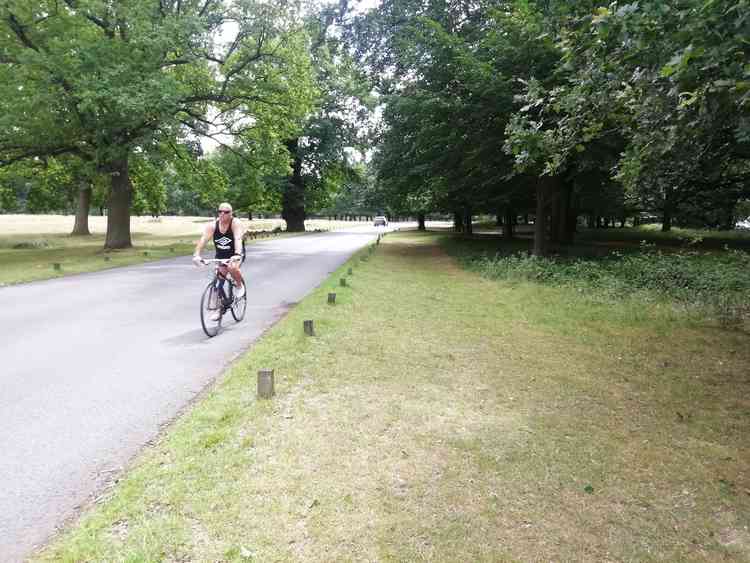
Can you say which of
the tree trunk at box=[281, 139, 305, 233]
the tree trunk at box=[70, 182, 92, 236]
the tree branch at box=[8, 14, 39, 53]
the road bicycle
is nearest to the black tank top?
the road bicycle

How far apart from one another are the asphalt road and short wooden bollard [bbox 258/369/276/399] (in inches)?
34.0

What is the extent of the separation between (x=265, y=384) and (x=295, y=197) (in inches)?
1607

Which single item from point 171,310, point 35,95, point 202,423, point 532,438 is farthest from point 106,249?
point 532,438

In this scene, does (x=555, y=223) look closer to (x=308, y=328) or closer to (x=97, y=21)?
(x=308, y=328)

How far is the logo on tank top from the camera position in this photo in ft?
26.1

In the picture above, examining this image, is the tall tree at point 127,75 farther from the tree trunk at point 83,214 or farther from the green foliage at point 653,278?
the tree trunk at point 83,214

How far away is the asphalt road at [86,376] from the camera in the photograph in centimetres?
347

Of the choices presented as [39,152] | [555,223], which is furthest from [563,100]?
[39,152]

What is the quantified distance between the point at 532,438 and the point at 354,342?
3.53 meters

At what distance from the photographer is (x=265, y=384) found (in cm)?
505

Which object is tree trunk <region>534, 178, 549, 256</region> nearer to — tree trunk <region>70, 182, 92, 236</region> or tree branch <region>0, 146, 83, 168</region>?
tree branch <region>0, 146, 83, 168</region>

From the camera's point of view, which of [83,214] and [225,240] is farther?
[83,214]

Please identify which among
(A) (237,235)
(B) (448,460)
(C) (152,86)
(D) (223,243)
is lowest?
(B) (448,460)

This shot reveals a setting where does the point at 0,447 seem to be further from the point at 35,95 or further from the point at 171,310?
the point at 35,95
